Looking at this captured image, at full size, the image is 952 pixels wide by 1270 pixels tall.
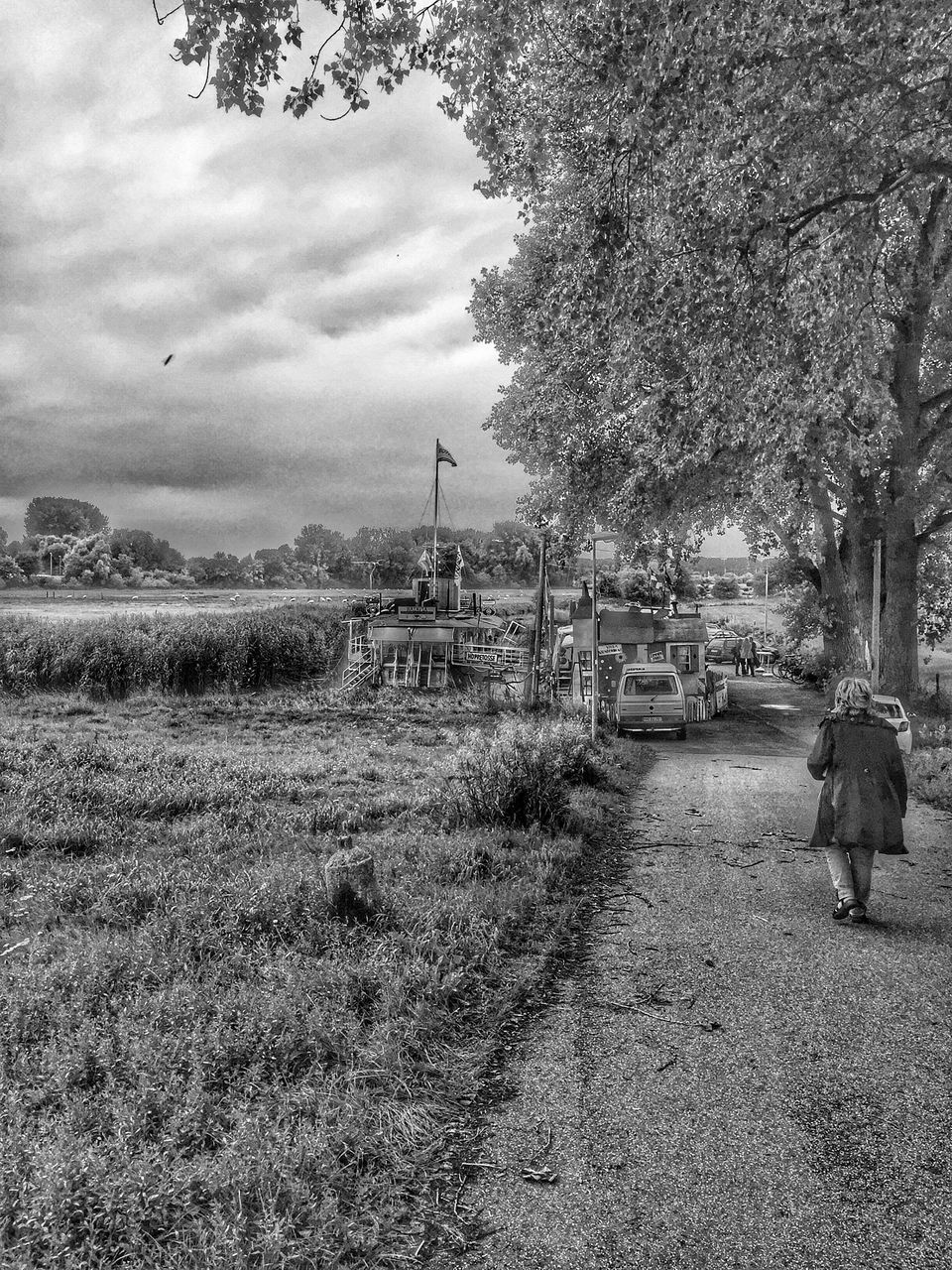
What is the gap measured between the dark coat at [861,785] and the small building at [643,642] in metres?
19.2

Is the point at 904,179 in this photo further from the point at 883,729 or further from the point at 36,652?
the point at 36,652

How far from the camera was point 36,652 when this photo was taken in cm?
3747

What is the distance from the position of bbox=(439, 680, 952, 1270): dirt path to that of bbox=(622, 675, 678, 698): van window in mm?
13572

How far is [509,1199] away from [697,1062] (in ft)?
5.50

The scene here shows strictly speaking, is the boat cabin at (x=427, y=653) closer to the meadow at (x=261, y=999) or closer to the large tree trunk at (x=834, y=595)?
the large tree trunk at (x=834, y=595)

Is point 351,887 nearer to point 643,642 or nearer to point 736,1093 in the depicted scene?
point 736,1093

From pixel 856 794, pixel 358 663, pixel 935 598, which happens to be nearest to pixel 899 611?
pixel 935 598

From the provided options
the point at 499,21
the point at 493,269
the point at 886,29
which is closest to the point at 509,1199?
the point at 499,21

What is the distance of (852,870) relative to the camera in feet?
25.6

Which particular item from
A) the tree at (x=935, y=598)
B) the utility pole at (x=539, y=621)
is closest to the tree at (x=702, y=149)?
the utility pole at (x=539, y=621)

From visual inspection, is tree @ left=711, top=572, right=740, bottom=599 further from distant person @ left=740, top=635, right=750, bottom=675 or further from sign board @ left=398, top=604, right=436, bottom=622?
sign board @ left=398, top=604, right=436, bottom=622

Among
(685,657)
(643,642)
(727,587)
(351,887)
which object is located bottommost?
(351,887)

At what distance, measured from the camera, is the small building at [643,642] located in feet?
91.8

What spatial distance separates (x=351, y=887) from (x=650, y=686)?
16418 millimetres
